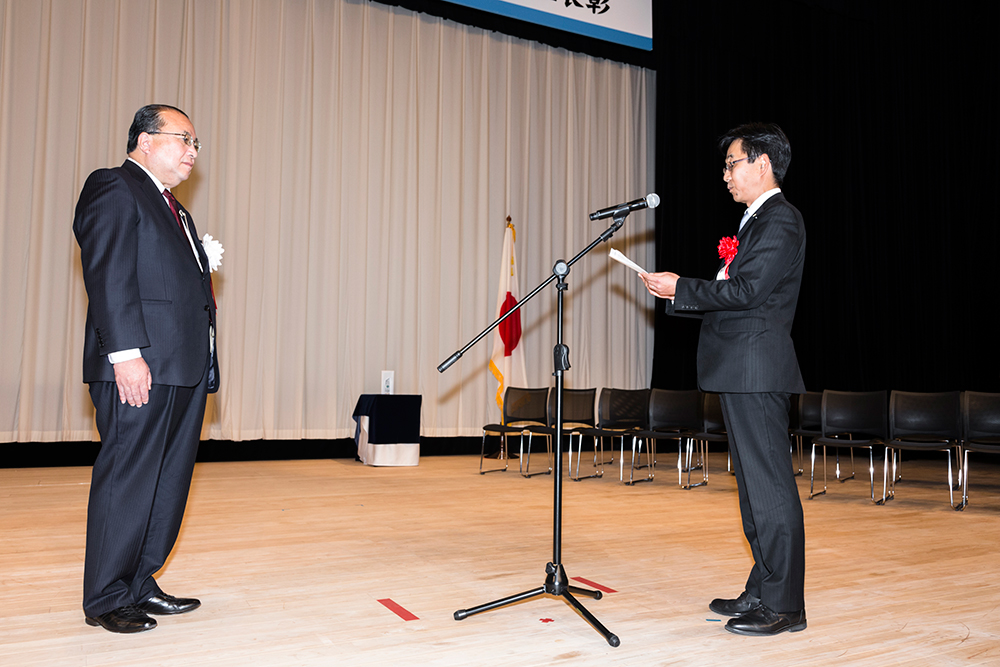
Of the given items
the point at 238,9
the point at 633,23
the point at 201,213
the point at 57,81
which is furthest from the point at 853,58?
the point at 57,81

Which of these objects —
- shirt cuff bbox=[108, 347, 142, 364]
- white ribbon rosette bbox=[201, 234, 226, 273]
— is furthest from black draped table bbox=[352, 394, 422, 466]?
shirt cuff bbox=[108, 347, 142, 364]

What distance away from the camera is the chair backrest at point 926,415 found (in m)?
6.15

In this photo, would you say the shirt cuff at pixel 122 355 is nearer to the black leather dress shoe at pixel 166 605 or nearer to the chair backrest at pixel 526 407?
the black leather dress shoe at pixel 166 605

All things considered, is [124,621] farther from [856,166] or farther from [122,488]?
[856,166]

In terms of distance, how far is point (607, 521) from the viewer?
15.8 feet

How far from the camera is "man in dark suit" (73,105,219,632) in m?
2.48

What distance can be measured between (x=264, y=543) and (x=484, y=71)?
287 inches

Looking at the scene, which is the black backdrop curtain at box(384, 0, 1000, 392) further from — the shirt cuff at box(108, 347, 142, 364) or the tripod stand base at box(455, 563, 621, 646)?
the shirt cuff at box(108, 347, 142, 364)

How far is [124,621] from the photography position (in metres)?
2.49

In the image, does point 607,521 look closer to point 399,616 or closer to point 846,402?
point 399,616

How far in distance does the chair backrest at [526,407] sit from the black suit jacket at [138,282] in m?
5.21

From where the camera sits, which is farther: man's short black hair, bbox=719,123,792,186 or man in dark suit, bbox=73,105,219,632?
man's short black hair, bbox=719,123,792,186

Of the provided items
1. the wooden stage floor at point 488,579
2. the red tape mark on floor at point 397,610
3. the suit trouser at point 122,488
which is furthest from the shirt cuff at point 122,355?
the red tape mark on floor at point 397,610

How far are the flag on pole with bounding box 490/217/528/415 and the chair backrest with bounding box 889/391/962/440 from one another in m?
4.00
